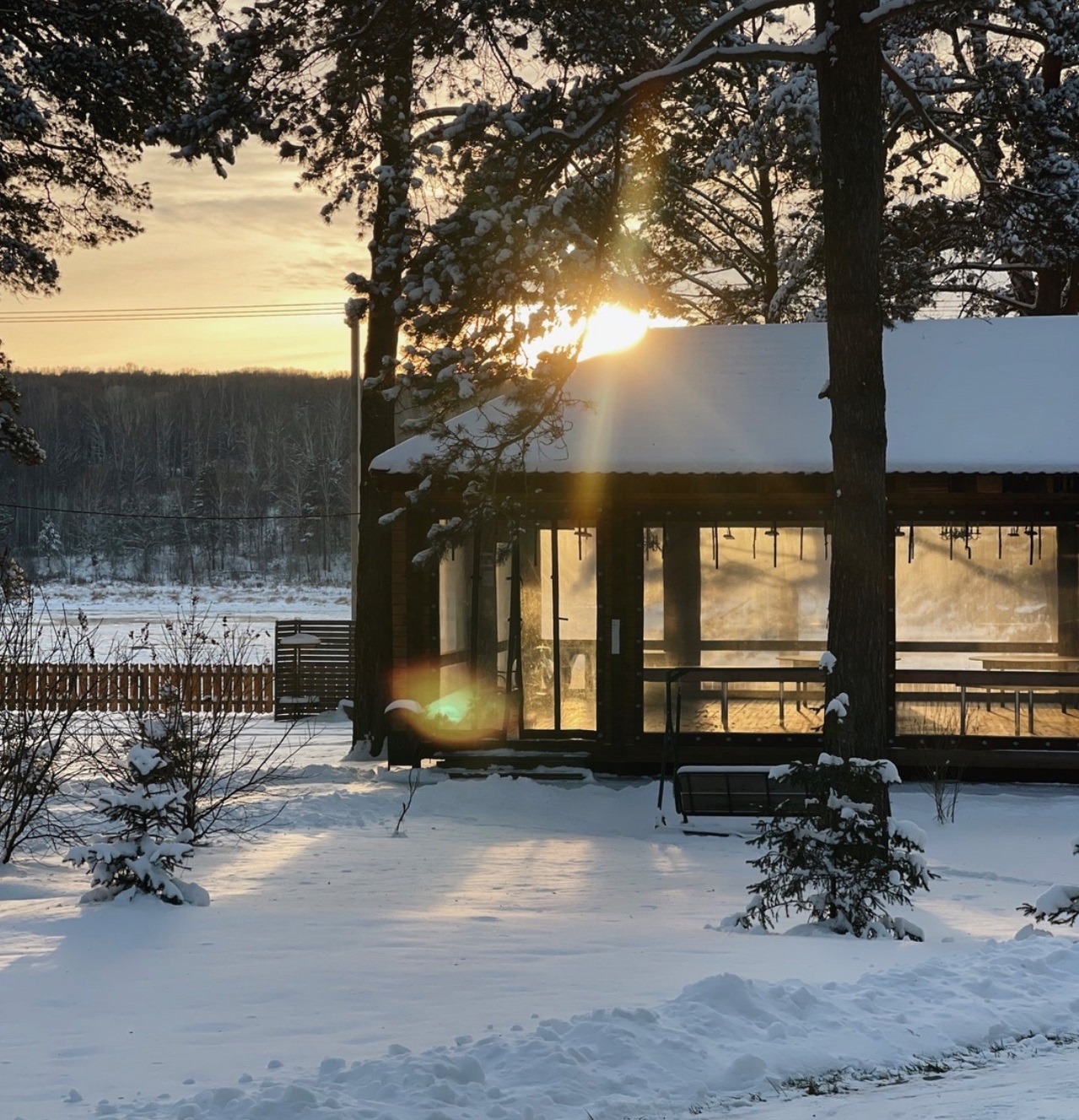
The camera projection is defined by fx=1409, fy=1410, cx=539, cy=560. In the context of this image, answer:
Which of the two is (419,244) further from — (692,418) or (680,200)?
(680,200)

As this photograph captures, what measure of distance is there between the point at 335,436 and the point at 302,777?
94.0 meters

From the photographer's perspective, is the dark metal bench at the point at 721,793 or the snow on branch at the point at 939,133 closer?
the snow on branch at the point at 939,133

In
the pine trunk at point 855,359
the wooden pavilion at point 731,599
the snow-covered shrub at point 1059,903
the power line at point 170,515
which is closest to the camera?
the snow-covered shrub at point 1059,903

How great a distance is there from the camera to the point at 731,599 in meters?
14.9

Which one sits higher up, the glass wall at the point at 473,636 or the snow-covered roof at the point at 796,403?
the snow-covered roof at the point at 796,403

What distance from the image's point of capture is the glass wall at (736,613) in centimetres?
1452

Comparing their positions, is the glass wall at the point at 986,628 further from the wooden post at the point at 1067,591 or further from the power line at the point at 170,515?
the power line at the point at 170,515

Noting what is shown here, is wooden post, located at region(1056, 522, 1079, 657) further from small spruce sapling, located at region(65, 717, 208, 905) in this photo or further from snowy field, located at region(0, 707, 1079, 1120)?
small spruce sapling, located at region(65, 717, 208, 905)

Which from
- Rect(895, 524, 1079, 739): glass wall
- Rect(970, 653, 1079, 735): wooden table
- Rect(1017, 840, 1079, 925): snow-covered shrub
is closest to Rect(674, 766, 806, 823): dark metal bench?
Rect(895, 524, 1079, 739): glass wall

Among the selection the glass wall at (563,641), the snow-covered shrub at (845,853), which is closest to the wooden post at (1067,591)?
the glass wall at (563,641)

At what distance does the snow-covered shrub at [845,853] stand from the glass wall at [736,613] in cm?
659

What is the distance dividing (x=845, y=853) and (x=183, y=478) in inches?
4125

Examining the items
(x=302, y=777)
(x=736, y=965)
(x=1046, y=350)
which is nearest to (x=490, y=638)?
(x=302, y=777)

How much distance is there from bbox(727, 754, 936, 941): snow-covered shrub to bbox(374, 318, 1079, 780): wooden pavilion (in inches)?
239
